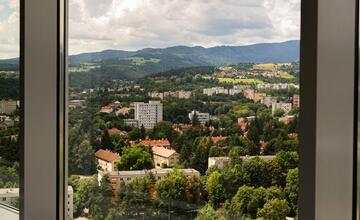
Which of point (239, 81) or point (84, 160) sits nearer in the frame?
point (239, 81)

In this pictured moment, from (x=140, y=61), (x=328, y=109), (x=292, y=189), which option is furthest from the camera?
(x=140, y=61)

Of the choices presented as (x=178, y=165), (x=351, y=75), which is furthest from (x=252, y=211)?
(x=351, y=75)

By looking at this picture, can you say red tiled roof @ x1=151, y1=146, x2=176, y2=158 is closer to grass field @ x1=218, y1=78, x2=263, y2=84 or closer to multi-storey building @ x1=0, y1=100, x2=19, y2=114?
grass field @ x1=218, y1=78, x2=263, y2=84

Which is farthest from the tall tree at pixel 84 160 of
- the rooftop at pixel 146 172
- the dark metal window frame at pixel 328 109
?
the dark metal window frame at pixel 328 109

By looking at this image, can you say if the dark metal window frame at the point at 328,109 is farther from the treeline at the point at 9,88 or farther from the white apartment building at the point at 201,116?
the treeline at the point at 9,88

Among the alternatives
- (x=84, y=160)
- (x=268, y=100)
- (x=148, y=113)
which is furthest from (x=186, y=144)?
(x=84, y=160)

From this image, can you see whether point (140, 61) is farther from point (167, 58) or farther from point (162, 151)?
point (162, 151)

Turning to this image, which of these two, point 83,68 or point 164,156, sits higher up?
point 83,68
